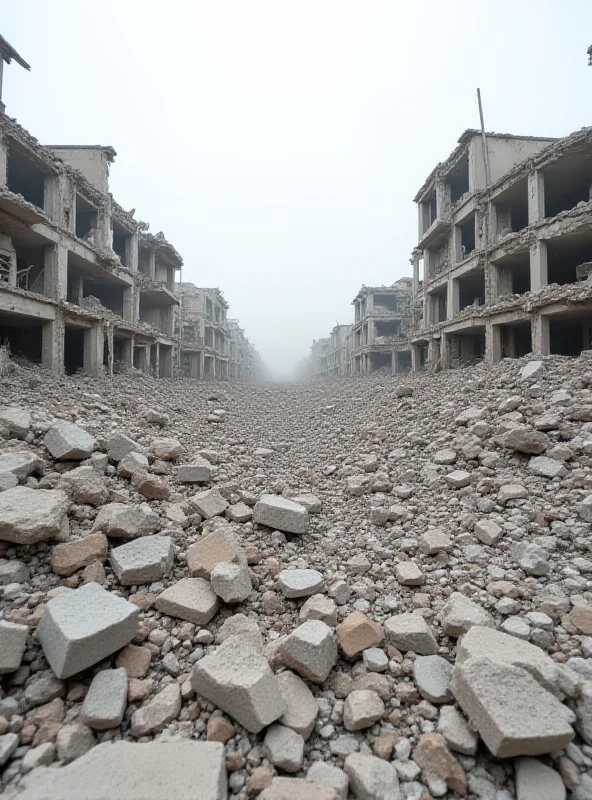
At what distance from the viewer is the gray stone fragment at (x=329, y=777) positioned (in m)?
1.76

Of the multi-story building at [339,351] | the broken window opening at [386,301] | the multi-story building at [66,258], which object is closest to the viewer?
the multi-story building at [66,258]

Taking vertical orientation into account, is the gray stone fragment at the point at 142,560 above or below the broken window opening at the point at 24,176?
below

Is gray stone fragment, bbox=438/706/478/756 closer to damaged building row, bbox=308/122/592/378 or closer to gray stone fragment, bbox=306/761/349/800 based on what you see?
gray stone fragment, bbox=306/761/349/800

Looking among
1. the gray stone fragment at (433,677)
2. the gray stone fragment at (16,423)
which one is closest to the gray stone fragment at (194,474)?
the gray stone fragment at (16,423)

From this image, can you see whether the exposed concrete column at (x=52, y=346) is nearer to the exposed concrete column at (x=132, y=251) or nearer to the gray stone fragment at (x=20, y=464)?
the exposed concrete column at (x=132, y=251)

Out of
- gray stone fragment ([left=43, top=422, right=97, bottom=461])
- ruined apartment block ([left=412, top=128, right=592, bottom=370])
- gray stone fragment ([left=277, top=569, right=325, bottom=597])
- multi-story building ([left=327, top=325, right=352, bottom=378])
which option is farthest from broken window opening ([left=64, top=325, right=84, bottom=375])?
multi-story building ([left=327, top=325, right=352, bottom=378])

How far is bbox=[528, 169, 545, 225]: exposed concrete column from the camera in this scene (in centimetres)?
1259

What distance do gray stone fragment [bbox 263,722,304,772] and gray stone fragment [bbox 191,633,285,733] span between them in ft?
0.24

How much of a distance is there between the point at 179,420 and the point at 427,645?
7189 mm

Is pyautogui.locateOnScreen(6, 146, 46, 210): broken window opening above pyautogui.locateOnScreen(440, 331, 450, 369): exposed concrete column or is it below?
above

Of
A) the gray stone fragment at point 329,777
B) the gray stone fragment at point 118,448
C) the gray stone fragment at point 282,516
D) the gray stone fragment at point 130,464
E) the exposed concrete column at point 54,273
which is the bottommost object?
the gray stone fragment at point 329,777

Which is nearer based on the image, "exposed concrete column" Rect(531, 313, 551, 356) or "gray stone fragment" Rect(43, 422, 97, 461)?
"gray stone fragment" Rect(43, 422, 97, 461)

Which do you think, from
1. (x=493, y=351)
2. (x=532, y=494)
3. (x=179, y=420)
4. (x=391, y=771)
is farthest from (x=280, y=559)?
(x=493, y=351)

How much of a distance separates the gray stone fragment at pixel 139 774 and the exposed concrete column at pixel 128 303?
18445mm
